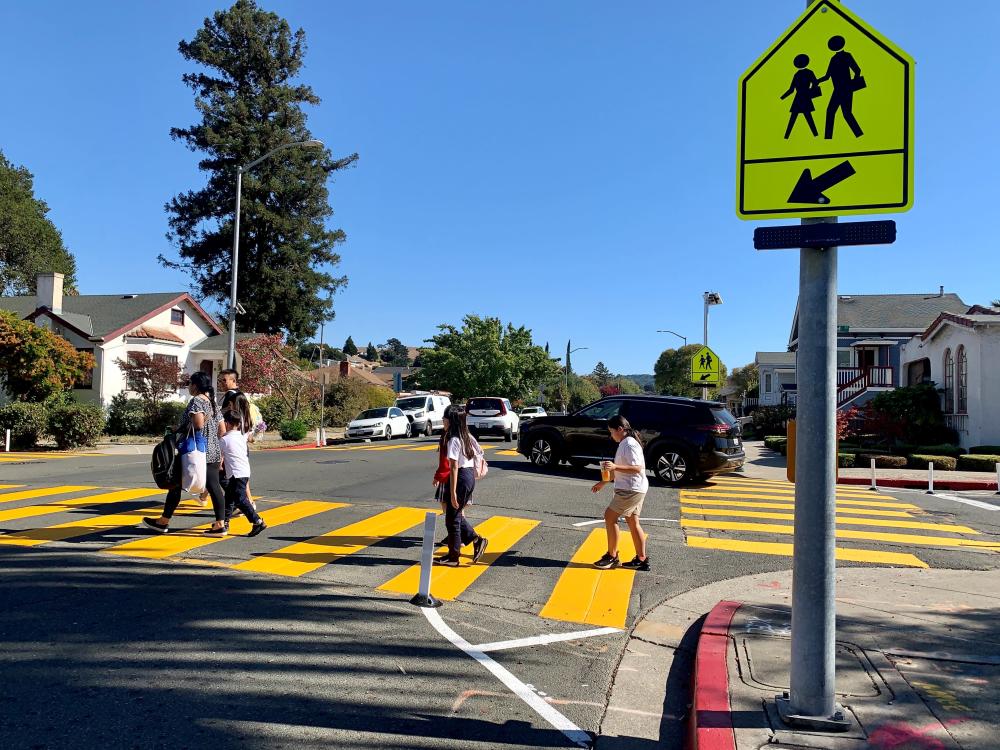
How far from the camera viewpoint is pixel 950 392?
25.7 meters

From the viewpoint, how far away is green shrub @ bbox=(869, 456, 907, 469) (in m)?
19.6

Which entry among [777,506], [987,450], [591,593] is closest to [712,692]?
[591,593]

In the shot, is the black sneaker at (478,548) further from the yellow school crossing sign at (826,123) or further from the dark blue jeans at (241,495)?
the yellow school crossing sign at (826,123)

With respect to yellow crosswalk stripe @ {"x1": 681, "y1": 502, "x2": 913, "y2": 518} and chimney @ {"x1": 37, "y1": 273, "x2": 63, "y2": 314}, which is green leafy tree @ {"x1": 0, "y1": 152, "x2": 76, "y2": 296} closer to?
chimney @ {"x1": 37, "y1": 273, "x2": 63, "y2": 314}

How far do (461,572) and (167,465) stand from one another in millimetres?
3552

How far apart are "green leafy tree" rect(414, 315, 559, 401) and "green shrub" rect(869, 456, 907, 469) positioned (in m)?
35.6

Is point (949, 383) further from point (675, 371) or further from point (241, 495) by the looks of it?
point (675, 371)

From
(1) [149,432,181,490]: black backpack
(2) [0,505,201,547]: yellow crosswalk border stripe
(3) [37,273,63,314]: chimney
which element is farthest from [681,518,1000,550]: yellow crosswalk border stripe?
(3) [37,273,63,314]: chimney

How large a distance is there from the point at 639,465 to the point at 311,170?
41404mm

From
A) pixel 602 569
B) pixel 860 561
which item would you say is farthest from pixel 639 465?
pixel 860 561

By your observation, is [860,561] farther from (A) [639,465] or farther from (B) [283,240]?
(B) [283,240]

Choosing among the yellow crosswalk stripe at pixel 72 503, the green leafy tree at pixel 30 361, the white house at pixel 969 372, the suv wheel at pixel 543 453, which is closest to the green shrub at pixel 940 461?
the white house at pixel 969 372

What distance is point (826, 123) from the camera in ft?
13.2

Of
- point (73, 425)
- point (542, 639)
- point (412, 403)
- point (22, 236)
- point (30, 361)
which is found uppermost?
point (22, 236)
